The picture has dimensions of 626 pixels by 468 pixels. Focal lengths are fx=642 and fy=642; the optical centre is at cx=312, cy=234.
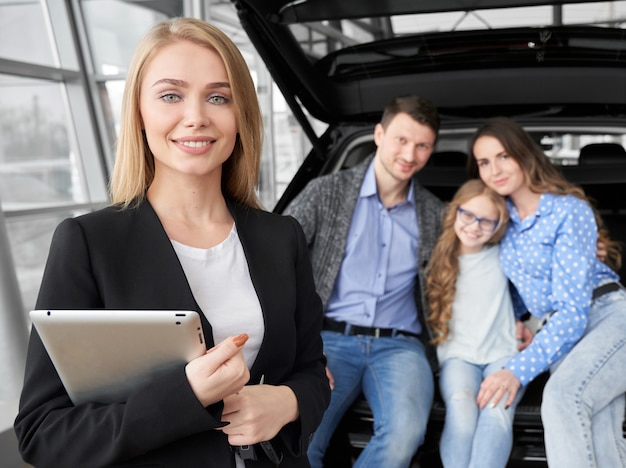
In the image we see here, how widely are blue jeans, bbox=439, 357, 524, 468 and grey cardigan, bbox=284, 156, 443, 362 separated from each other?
1.05ft

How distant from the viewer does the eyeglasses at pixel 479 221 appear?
6.44 feet

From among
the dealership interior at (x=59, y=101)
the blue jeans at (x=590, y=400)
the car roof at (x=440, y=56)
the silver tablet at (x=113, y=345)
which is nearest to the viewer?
the silver tablet at (x=113, y=345)

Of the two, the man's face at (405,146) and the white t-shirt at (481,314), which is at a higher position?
the man's face at (405,146)

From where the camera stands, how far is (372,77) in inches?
92.4

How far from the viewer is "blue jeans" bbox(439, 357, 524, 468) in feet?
5.12

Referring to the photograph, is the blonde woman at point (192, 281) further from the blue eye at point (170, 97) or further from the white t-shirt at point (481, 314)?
the white t-shirt at point (481, 314)

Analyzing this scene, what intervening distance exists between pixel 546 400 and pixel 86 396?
3.78ft

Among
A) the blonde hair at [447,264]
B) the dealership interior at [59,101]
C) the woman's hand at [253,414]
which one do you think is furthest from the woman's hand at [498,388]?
the dealership interior at [59,101]

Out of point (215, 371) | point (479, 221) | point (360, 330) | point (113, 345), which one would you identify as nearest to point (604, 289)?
point (479, 221)

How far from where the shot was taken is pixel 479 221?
1.96 m

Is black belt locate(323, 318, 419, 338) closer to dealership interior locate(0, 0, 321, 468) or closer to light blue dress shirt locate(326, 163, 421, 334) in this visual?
light blue dress shirt locate(326, 163, 421, 334)

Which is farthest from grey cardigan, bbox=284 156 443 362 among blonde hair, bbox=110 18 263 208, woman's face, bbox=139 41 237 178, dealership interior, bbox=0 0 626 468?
dealership interior, bbox=0 0 626 468

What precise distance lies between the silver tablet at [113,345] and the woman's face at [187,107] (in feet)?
0.99

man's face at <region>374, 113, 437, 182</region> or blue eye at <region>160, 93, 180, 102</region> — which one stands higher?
blue eye at <region>160, 93, 180, 102</region>
